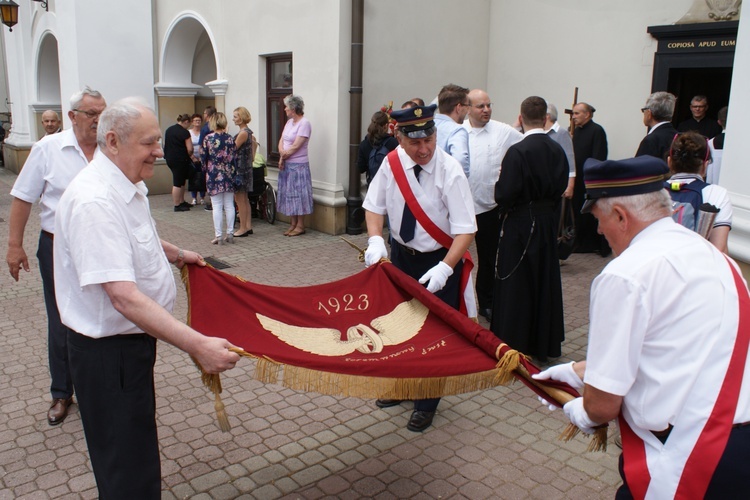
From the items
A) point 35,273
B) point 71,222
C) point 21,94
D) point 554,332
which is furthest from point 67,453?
point 21,94

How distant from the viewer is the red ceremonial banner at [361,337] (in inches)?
108

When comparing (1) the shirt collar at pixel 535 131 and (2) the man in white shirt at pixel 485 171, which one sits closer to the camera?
(1) the shirt collar at pixel 535 131

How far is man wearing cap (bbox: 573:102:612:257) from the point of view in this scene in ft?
27.8

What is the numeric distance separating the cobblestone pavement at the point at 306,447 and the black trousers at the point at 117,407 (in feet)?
2.69

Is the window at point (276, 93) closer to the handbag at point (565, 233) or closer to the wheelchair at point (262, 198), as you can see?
the wheelchair at point (262, 198)

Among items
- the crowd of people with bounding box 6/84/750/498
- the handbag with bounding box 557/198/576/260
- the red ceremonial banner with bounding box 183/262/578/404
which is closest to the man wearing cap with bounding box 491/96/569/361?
the crowd of people with bounding box 6/84/750/498

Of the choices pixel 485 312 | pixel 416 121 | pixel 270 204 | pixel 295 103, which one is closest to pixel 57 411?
pixel 416 121

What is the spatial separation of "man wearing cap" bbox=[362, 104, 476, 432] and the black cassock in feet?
3.34

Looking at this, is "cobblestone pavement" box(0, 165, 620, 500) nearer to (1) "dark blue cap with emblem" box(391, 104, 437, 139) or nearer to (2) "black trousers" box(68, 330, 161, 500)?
(2) "black trousers" box(68, 330, 161, 500)

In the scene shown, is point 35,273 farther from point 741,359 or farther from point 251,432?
point 741,359

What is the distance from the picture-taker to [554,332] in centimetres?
516

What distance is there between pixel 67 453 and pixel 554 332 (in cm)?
360

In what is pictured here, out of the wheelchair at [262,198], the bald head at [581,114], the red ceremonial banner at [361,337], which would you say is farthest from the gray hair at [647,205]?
the wheelchair at [262,198]

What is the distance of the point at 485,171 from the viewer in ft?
20.1
